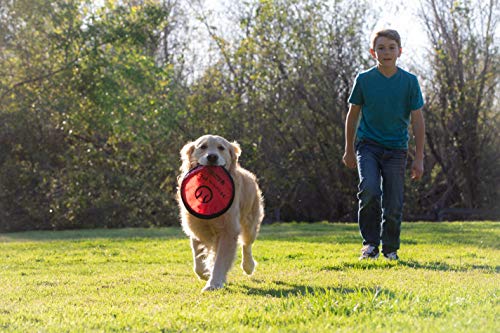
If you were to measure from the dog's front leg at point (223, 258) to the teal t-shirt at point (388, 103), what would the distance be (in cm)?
189

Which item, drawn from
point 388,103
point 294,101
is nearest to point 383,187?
point 388,103

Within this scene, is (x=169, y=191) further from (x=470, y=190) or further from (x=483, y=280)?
(x=483, y=280)

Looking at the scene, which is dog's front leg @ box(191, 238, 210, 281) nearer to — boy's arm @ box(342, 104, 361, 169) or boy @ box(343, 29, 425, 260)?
boy @ box(343, 29, 425, 260)

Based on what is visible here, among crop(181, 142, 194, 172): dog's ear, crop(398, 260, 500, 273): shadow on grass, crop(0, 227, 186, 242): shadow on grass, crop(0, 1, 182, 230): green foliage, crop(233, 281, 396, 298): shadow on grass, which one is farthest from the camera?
crop(0, 1, 182, 230): green foliage

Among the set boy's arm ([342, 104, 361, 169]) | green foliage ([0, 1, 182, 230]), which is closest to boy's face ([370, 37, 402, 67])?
boy's arm ([342, 104, 361, 169])

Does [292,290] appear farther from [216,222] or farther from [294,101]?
[294,101]

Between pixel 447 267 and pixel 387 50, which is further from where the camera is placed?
pixel 387 50

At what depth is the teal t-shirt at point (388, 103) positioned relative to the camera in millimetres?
6723

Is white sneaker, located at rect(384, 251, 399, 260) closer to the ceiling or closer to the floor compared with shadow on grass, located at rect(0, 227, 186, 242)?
closer to the floor

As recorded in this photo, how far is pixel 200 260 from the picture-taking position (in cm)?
600

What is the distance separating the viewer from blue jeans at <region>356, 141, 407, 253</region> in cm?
677

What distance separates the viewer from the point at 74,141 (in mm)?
20047

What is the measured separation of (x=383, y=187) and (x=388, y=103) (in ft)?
2.63

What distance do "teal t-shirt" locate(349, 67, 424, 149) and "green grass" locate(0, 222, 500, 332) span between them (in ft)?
3.91
